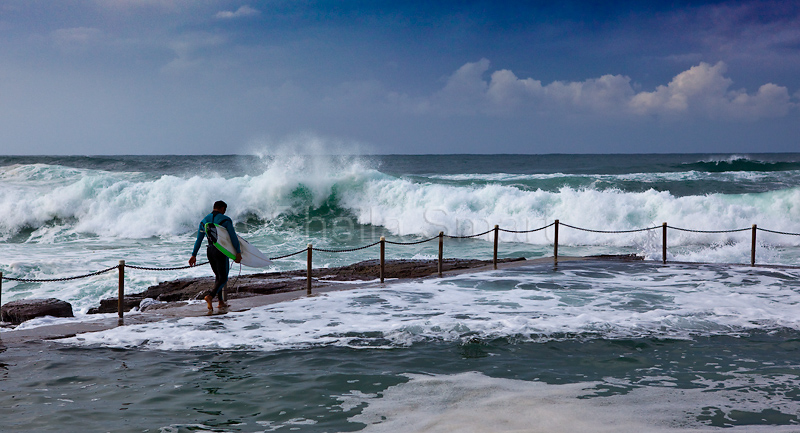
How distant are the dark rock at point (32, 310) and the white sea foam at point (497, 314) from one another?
176cm

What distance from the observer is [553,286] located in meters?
10.9

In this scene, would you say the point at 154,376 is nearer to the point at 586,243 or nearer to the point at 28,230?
the point at 586,243

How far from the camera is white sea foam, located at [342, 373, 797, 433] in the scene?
184 inches

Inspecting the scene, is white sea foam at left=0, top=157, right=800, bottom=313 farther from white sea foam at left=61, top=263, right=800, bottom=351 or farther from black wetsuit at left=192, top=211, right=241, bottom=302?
black wetsuit at left=192, top=211, right=241, bottom=302

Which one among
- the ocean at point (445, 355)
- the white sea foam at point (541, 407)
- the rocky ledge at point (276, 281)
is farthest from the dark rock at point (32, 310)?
the white sea foam at point (541, 407)

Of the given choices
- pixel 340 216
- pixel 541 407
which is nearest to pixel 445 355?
pixel 541 407

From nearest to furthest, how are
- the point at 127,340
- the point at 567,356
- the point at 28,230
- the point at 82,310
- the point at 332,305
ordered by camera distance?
the point at 567,356, the point at 127,340, the point at 332,305, the point at 82,310, the point at 28,230

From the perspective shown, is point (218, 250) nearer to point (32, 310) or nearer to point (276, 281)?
point (32, 310)

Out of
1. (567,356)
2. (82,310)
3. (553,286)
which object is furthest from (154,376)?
(553,286)

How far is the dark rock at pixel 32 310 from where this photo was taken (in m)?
8.56

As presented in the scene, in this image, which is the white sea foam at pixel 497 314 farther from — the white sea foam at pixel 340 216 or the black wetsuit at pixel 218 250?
the white sea foam at pixel 340 216

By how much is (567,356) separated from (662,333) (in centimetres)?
175

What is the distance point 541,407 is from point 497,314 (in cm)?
353

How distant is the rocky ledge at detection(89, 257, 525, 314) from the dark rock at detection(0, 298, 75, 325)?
88cm
